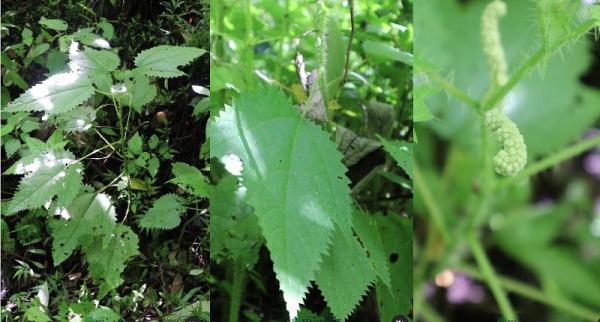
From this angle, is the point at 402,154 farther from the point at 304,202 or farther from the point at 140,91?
the point at 140,91

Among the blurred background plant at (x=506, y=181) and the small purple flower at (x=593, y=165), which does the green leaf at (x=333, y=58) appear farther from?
the small purple flower at (x=593, y=165)

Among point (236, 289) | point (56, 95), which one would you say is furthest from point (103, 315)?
point (56, 95)

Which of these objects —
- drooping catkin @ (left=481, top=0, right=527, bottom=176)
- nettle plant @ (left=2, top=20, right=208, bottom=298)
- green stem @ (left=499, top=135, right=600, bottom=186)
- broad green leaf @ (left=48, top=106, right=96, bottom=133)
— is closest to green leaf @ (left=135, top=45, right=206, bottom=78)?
nettle plant @ (left=2, top=20, right=208, bottom=298)

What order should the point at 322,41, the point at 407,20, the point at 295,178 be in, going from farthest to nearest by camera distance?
the point at 407,20
the point at 322,41
the point at 295,178

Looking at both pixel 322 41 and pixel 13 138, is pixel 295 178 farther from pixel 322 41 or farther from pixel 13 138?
pixel 13 138

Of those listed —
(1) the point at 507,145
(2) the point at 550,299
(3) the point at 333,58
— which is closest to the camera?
(1) the point at 507,145

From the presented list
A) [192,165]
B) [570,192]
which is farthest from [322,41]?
[570,192]

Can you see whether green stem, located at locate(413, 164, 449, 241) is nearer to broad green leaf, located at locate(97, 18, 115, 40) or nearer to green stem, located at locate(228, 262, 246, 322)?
green stem, located at locate(228, 262, 246, 322)
